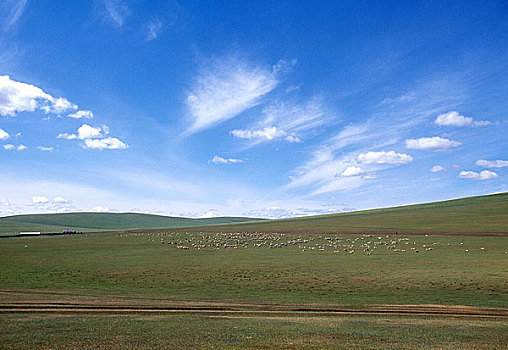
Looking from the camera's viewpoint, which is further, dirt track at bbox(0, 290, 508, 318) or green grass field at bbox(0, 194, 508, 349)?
dirt track at bbox(0, 290, 508, 318)

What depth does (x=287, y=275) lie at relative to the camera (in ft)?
127

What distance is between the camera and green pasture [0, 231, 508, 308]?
29.6 metres

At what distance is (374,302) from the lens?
87.6 feet

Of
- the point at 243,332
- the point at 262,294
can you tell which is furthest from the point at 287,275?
the point at 243,332

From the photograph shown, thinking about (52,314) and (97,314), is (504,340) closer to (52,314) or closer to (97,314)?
(97,314)

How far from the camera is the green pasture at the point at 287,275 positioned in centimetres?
2959

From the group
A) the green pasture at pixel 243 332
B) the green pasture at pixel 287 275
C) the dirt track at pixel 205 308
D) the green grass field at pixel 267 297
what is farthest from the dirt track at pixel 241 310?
the green pasture at pixel 287 275

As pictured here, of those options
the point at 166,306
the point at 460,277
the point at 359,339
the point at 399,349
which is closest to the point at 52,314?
the point at 166,306

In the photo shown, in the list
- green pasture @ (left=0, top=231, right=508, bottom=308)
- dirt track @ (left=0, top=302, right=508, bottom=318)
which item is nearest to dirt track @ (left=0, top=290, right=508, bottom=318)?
dirt track @ (left=0, top=302, right=508, bottom=318)

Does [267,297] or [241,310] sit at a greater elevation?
[241,310]

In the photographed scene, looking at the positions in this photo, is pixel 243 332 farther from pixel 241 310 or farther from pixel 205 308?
pixel 205 308

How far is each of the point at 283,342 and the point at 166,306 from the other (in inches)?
429

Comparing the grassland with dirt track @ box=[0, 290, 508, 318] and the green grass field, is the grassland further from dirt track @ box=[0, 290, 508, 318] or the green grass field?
dirt track @ box=[0, 290, 508, 318]

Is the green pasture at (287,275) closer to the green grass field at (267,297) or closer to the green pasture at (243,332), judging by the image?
the green grass field at (267,297)
